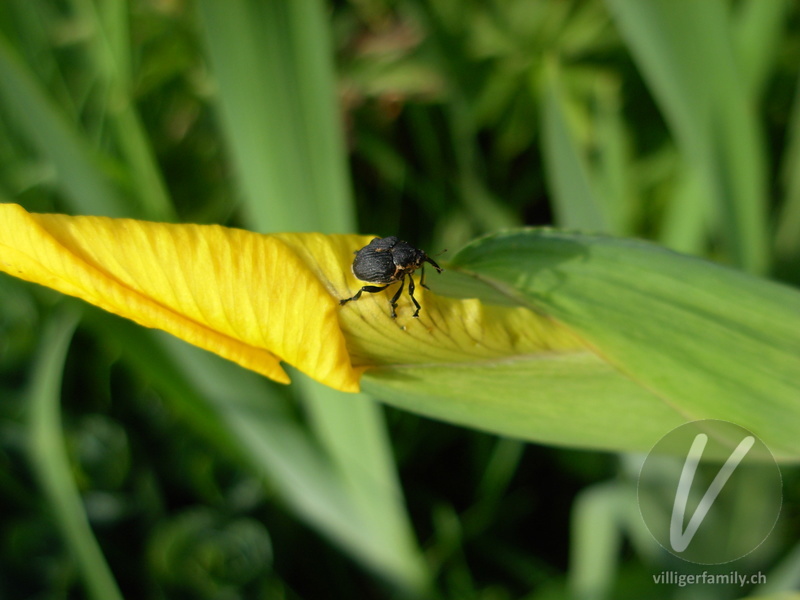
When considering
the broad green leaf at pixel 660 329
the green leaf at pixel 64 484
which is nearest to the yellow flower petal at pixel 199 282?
the broad green leaf at pixel 660 329

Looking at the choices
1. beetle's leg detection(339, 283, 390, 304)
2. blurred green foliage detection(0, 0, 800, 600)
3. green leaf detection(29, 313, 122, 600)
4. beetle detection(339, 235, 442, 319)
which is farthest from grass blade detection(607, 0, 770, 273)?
green leaf detection(29, 313, 122, 600)

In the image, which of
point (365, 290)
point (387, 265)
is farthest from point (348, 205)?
point (365, 290)

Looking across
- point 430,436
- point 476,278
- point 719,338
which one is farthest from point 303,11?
point 430,436

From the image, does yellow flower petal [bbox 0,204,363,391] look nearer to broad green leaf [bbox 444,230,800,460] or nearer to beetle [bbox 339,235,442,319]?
beetle [bbox 339,235,442,319]

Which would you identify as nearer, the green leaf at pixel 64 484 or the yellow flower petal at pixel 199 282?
the yellow flower petal at pixel 199 282

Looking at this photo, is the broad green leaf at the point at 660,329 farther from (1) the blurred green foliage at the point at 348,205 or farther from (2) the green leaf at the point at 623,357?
(1) the blurred green foliage at the point at 348,205

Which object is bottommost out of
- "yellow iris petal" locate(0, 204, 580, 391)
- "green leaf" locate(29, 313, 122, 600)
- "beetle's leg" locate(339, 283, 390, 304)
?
"green leaf" locate(29, 313, 122, 600)
